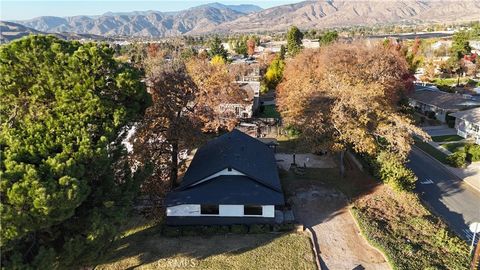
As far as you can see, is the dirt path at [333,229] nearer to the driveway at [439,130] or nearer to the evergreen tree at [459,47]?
the driveway at [439,130]

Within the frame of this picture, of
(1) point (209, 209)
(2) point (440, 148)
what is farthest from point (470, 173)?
(1) point (209, 209)

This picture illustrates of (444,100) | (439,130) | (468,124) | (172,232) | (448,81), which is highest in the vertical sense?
(444,100)

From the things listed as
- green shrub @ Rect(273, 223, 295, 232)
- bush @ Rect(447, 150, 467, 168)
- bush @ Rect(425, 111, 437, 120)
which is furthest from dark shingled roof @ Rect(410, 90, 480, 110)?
green shrub @ Rect(273, 223, 295, 232)

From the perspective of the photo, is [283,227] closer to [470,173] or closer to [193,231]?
[193,231]

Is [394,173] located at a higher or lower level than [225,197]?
lower

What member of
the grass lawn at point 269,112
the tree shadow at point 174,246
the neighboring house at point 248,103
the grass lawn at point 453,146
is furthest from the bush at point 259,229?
the grass lawn at point 269,112

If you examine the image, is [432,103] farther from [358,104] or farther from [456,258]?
[456,258]

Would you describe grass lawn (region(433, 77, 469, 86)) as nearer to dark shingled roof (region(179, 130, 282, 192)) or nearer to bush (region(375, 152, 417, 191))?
bush (region(375, 152, 417, 191))
